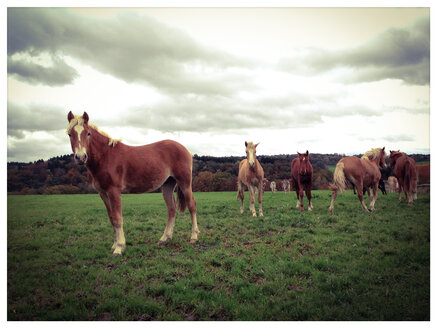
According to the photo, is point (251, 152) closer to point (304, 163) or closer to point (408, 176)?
point (304, 163)

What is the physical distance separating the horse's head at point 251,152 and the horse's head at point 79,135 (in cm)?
695

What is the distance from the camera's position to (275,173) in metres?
27.5

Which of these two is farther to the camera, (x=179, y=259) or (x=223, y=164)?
(x=223, y=164)

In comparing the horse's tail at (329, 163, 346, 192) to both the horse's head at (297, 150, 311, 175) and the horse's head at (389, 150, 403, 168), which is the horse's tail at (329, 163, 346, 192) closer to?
the horse's head at (297, 150, 311, 175)

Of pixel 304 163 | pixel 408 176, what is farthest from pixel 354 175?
pixel 408 176

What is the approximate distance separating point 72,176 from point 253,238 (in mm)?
7919

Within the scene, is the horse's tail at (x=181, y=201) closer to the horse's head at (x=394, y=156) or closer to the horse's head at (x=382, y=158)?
the horse's head at (x=382, y=158)

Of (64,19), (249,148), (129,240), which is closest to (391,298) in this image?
(129,240)

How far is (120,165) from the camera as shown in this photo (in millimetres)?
6160

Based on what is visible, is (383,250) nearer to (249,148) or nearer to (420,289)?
(420,289)

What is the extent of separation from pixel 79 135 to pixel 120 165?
4.24 ft

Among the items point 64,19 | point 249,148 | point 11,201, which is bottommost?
point 11,201

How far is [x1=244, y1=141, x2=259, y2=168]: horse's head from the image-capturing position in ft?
35.1

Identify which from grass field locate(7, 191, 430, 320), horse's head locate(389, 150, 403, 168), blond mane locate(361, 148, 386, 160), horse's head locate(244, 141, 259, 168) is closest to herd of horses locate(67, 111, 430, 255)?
grass field locate(7, 191, 430, 320)
